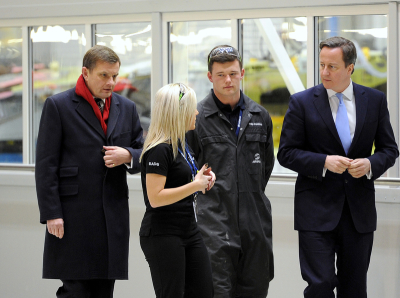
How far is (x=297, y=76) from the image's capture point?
4555 millimetres

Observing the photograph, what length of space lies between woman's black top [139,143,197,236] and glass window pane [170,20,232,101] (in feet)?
6.82

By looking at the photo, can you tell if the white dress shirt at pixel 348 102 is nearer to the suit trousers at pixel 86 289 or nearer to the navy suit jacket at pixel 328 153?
the navy suit jacket at pixel 328 153

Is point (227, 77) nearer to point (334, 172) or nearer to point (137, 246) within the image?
point (334, 172)

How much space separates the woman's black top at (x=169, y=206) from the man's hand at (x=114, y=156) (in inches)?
15.5

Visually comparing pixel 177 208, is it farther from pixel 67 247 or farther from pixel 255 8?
pixel 255 8

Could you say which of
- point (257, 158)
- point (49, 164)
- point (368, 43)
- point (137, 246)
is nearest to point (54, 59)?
point (137, 246)

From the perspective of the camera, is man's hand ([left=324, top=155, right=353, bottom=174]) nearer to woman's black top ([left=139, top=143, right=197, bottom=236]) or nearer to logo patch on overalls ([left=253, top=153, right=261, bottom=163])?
logo patch on overalls ([left=253, top=153, right=261, bottom=163])

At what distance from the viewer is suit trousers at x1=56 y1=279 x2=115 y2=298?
3162 millimetres

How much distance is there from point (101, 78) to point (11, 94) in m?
2.40

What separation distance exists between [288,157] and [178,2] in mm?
1923

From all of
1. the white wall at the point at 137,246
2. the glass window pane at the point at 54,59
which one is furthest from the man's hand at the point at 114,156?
the glass window pane at the point at 54,59

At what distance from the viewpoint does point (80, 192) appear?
10.4 ft

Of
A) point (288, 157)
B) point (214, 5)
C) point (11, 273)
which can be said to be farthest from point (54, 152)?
point (11, 273)

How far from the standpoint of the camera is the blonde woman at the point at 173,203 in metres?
2.71
